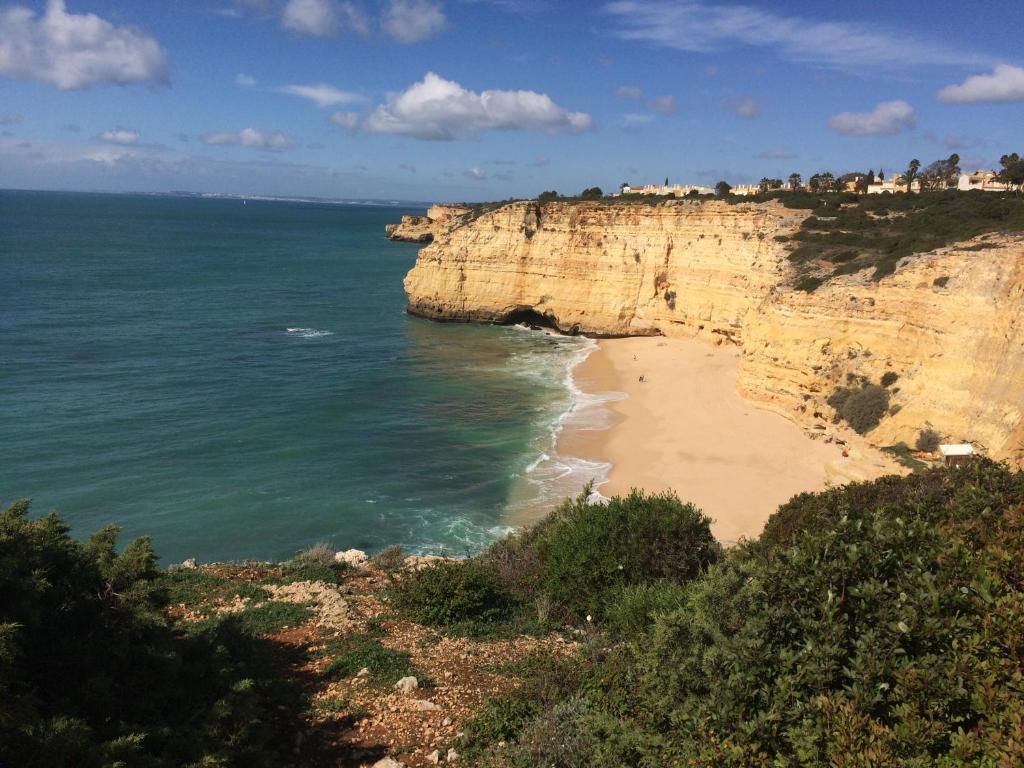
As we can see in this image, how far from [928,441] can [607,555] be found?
1604 cm

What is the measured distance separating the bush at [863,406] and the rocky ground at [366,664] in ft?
61.6

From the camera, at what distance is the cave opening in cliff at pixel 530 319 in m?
54.4

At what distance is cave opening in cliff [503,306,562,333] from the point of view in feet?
178

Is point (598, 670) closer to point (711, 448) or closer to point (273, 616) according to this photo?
point (273, 616)

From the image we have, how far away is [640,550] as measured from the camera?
40.7 feet

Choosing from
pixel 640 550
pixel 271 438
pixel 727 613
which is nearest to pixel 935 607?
pixel 727 613

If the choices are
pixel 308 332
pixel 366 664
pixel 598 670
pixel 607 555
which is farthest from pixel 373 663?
pixel 308 332

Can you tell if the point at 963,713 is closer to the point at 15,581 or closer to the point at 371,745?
the point at 371,745

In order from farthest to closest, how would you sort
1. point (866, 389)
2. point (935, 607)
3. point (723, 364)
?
point (723, 364) → point (866, 389) → point (935, 607)

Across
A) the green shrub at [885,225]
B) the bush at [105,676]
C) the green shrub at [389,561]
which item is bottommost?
the green shrub at [389,561]

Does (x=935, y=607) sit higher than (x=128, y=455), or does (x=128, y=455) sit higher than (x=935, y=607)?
(x=935, y=607)

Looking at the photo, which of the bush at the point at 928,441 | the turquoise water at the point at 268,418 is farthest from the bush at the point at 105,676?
the bush at the point at 928,441

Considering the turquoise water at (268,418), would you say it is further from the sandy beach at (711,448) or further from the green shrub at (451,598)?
the green shrub at (451,598)

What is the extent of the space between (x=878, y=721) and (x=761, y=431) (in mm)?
25112
